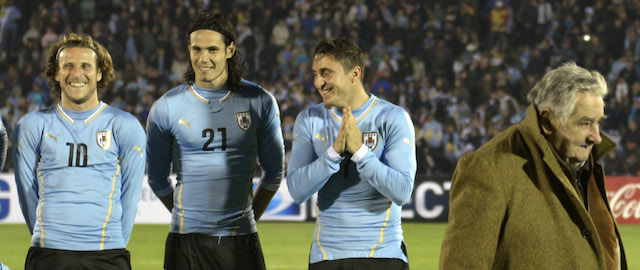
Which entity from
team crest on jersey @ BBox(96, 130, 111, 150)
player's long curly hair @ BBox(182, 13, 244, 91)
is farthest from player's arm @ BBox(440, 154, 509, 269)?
team crest on jersey @ BBox(96, 130, 111, 150)

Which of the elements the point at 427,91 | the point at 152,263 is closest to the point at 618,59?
the point at 427,91

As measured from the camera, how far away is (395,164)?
170 inches

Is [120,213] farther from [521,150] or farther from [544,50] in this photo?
[544,50]

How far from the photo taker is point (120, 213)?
191 inches

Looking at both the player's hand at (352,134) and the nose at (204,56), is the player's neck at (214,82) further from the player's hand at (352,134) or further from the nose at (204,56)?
the player's hand at (352,134)

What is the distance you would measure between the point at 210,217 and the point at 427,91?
14833 mm

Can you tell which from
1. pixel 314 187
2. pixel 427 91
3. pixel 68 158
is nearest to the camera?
pixel 314 187

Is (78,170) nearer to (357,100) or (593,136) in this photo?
(357,100)

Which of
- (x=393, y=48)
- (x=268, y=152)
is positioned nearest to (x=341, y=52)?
(x=268, y=152)

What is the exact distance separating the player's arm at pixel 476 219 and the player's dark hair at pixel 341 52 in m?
1.49

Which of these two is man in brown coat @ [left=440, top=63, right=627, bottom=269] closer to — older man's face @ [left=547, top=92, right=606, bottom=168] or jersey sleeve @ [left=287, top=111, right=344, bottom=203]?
older man's face @ [left=547, top=92, right=606, bottom=168]

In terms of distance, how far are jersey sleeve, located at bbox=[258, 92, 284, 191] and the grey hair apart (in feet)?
7.32

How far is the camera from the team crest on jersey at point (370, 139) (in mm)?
4406

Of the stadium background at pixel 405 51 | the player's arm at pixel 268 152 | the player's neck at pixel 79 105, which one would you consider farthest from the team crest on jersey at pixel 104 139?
the stadium background at pixel 405 51
